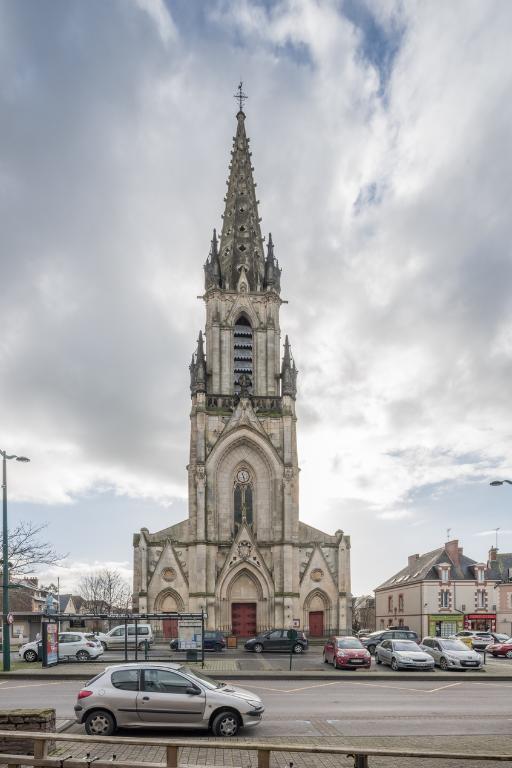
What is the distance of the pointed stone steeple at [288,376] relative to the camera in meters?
50.7

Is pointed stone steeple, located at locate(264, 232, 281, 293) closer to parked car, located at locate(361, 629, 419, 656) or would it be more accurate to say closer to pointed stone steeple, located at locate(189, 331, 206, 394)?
pointed stone steeple, located at locate(189, 331, 206, 394)

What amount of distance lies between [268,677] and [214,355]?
101 ft

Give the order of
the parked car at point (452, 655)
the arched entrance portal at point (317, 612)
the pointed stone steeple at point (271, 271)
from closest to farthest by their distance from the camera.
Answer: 1. the parked car at point (452, 655)
2. the arched entrance portal at point (317, 612)
3. the pointed stone steeple at point (271, 271)

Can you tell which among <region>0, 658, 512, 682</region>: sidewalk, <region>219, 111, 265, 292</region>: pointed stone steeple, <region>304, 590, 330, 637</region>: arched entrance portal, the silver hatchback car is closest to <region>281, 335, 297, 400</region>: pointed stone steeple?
<region>219, 111, 265, 292</region>: pointed stone steeple

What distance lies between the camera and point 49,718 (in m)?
10.6

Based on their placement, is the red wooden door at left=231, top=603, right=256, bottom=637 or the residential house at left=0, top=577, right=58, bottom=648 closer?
the residential house at left=0, top=577, right=58, bottom=648

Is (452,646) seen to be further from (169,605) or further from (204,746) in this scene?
(169,605)

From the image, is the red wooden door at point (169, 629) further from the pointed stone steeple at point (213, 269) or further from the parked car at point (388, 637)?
the pointed stone steeple at point (213, 269)

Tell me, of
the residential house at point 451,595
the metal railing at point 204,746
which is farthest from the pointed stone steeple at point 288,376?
the metal railing at point 204,746

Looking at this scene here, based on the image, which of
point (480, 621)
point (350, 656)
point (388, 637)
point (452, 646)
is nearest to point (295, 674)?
point (350, 656)

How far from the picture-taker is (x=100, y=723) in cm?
1256

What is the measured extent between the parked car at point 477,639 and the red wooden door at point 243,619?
519 inches

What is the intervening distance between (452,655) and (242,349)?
3097 centimetres

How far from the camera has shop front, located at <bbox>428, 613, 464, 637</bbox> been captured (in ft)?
194
